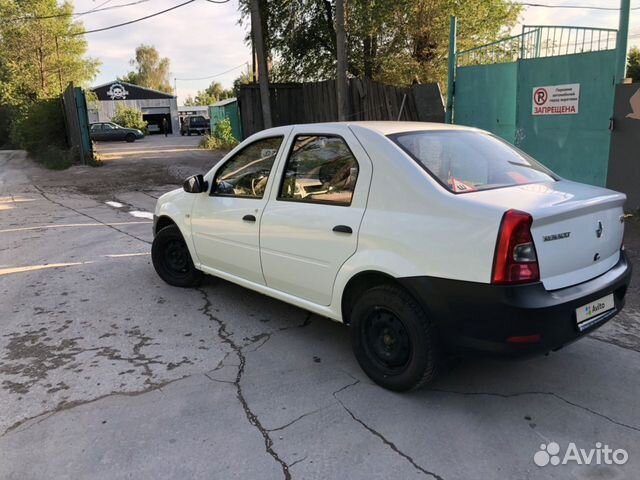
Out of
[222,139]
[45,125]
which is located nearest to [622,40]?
[45,125]

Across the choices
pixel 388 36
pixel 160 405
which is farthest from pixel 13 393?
pixel 388 36

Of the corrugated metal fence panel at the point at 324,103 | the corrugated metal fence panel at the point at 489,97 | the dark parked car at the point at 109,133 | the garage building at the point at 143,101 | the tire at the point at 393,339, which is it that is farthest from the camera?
the garage building at the point at 143,101

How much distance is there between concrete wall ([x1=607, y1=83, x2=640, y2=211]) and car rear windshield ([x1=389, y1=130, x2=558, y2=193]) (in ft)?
13.2

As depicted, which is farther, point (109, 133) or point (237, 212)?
point (109, 133)

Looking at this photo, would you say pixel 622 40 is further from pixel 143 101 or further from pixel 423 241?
pixel 143 101

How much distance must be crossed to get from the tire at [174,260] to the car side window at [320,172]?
1.76m

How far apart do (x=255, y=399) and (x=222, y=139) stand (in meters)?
22.9

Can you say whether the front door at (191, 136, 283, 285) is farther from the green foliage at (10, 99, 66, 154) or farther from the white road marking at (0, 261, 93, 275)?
the green foliage at (10, 99, 66, 154)

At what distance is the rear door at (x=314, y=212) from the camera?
335 cm

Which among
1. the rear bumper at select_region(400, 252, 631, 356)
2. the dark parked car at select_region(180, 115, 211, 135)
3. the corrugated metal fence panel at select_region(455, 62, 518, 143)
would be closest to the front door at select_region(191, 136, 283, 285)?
the rear bumper at select_region(400, 252, 631, 356)

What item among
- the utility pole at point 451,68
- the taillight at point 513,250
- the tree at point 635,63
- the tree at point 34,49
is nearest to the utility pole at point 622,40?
the utility pole at point 451,68

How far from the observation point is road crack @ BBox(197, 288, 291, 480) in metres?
2.68

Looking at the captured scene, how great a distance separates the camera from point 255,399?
Answer: 323 centimetres

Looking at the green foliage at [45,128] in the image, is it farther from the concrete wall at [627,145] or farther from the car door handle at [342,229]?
the car door handle at [342,229]
